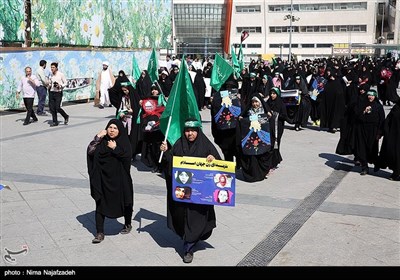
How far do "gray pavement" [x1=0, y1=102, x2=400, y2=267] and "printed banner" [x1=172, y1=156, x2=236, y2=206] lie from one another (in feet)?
2.24

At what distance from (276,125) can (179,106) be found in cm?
369

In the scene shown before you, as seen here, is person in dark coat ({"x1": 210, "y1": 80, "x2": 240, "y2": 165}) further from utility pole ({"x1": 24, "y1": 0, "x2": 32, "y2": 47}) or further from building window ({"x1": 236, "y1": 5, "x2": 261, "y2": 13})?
building window ({"x1": 236, "y1": 5, "x2": 261, "y2": 13})

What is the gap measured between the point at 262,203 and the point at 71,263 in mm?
3228

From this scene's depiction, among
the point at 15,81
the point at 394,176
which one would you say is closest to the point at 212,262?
the point at 394,176

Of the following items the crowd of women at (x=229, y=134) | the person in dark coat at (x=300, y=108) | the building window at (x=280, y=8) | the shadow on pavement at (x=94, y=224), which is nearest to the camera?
the crowd of women at (x=229, y=134)

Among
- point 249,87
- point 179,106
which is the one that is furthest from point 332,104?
point 179,106

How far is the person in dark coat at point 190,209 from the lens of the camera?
5.21 meters

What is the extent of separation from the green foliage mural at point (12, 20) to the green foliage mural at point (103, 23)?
96cm

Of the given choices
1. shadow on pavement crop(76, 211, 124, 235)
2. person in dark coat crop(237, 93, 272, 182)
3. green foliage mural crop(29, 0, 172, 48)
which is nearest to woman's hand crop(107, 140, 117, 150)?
shadow on pavement crop(76, 211, 124, 235)

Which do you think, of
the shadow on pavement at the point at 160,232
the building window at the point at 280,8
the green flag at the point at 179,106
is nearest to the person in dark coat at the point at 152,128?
the shadow on pavement at the point at 160,232

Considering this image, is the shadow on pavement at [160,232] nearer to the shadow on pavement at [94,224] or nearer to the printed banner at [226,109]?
the shadow on pavement at [94,224]

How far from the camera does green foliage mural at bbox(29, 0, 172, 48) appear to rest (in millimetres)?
19109

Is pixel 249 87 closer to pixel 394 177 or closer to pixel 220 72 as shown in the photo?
pixel 220 72

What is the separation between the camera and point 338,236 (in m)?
5.94
